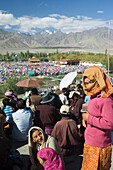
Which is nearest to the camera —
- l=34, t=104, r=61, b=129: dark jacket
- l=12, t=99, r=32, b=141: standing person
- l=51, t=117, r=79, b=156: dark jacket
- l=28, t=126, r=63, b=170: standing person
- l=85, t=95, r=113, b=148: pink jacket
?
l=85, t=95, r=113, b=148: pink jacket

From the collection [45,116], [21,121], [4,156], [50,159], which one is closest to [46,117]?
[45,116]

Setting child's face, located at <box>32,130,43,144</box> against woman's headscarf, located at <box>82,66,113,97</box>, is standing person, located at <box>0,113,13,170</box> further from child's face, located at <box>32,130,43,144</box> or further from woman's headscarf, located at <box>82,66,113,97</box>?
woman's headscarf, located at <box>82,66,113,97</box>

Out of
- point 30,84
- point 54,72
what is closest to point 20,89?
point 30,84

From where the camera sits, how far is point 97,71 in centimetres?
163

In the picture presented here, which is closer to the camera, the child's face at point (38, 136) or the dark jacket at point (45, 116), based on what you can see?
the child's face at point (38, 136)

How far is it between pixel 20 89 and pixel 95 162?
13.9m

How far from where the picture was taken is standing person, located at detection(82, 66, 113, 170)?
1549 mm

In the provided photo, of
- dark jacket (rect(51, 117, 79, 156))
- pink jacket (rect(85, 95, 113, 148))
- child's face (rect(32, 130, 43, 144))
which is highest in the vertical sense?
pink jacket (rect(85, 95, 113, 148))

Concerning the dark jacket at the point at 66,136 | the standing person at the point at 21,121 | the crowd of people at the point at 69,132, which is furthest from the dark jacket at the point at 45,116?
the dark jacket at the point at 66,136

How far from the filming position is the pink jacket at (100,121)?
1.52 meters

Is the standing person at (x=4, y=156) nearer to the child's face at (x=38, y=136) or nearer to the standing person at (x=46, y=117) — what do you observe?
the child's face at (x=38, y=136)

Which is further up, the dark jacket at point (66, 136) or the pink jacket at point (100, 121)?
the pink jacket at point (100, 121)

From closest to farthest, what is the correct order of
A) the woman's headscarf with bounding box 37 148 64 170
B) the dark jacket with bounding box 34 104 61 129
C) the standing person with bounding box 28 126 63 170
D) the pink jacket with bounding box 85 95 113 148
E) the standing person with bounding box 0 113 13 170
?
the pink jacket with bounding box 85 95 113 148, the woman's headscarf with bounding box 37 148 64 170, the standing person with bounding box 0 113 13 170, the standing person with bounding box 28 126 63 170, the dark jacket with bounding box 34 104 61 129

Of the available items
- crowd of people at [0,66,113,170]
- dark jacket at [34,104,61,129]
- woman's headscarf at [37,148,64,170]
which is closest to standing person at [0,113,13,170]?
crowd of people at [0,66,113,170]
